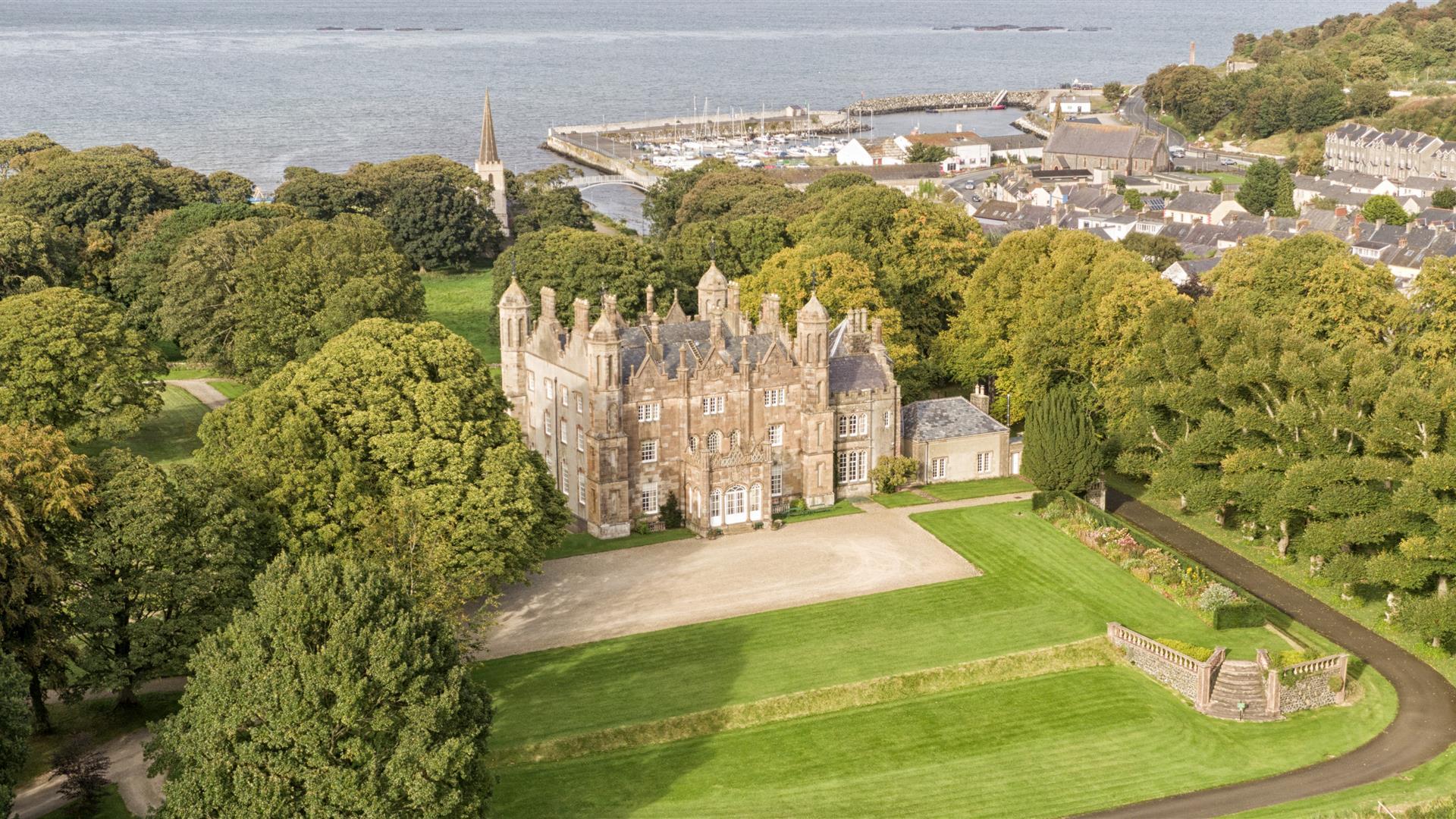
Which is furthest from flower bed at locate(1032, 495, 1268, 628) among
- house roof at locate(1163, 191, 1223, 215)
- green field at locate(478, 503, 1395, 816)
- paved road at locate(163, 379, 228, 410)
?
house roof at locate(1163, 191, 1223, 215)

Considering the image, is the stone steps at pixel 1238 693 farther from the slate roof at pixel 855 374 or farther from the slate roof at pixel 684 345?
the slate roof at pixel 684 345

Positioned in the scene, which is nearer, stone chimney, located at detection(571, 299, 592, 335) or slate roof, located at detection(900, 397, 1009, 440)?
stone chimney, located at detection(571, 299, 592, 335)

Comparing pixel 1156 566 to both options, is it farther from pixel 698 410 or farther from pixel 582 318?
pixel 582 318

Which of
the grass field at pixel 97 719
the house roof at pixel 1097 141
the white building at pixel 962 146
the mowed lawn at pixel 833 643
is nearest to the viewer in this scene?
the grass field at pixel 97 719

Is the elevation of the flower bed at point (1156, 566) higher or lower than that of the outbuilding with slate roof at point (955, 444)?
lower

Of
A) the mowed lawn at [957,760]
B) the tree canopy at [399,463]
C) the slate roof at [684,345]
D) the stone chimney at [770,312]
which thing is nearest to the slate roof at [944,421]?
the stone chimney at [770,312]

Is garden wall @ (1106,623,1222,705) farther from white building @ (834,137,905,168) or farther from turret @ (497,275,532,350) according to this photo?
white building @ (834,137,905,168)

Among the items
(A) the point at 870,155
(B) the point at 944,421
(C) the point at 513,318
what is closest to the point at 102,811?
(C) the point at 513,318
